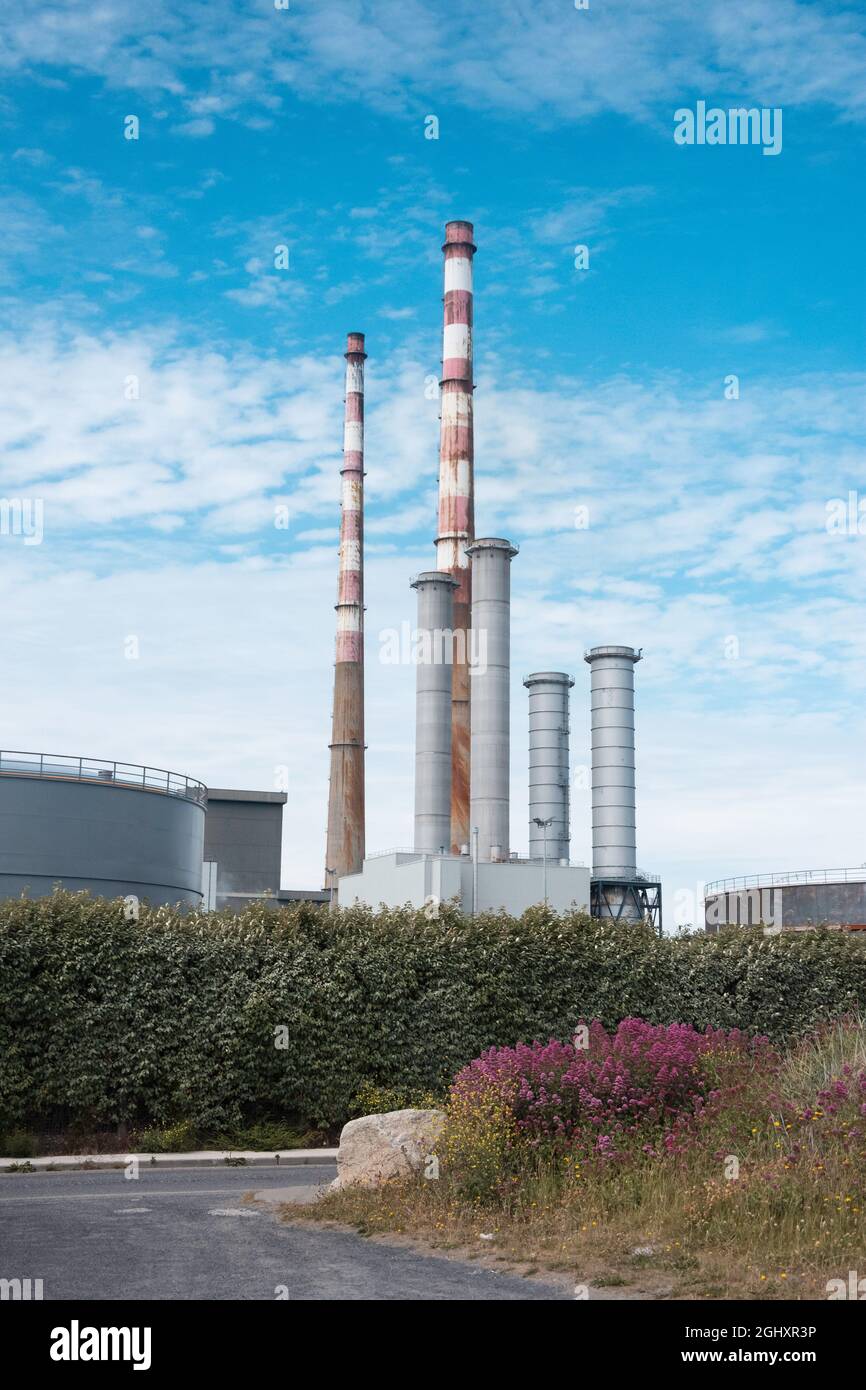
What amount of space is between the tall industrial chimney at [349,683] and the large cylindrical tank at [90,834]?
19.9 metres

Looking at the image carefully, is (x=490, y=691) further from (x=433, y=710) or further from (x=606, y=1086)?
(x=606, y=1086)

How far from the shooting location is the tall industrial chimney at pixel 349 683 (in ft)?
183

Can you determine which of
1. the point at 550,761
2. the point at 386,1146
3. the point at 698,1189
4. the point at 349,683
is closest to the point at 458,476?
the point at 349,683

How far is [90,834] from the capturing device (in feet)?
108

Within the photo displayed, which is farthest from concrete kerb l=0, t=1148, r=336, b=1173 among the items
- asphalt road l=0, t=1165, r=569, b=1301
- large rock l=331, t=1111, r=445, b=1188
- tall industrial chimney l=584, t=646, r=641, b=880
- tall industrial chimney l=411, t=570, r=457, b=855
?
tall industrial chimney l=584, t=646, r=641, b=880

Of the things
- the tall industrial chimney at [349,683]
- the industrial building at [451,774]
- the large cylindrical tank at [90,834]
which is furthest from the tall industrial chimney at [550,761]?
the large cylindrical tank at [90,834]

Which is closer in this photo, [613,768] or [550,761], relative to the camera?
[613,768]

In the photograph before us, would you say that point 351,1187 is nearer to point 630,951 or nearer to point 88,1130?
point 88,1130

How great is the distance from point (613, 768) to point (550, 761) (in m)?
3.86

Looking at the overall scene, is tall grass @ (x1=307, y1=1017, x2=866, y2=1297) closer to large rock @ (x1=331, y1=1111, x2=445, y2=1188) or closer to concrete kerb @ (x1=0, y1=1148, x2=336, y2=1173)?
large rock @ (x1=331, y1=1111, x2=445, y2=1188)

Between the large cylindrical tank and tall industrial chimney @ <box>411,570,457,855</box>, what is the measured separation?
1357 cm

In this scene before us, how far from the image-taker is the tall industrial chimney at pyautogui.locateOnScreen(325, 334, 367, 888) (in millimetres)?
55875

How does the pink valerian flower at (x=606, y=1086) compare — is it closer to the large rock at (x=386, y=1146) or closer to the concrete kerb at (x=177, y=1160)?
the large rock at (x=386, y=1146)
